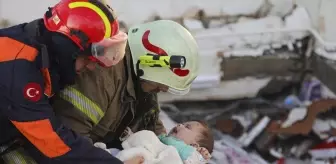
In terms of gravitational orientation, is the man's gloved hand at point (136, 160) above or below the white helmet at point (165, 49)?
below

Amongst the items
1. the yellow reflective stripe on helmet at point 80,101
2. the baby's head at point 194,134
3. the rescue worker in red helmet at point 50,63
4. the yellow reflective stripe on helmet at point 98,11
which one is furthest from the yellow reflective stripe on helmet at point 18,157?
the baby's head at point 194,134

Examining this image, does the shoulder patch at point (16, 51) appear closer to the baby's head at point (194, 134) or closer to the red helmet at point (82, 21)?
the red helmet at point (82, 21)

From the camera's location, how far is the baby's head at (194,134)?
258 cm

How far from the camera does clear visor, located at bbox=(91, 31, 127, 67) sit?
1.98 meters

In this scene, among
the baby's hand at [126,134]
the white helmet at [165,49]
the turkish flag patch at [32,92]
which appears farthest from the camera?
the baby's hand at [126,134]

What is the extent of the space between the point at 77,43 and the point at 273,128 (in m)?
2.25

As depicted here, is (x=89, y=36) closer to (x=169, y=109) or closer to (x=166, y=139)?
(x=166, y=139)

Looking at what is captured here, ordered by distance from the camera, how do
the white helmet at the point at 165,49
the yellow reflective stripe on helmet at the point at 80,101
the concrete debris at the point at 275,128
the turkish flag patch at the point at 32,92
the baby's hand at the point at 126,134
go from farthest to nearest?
the concrete debris at the point at 275,128 → the baby's hand at the point at 126,134 → the white helmet at the point at 165,49 → the yellow reflective stripe on helmet at the point at 80,101 → the turkish flag patch at the point at 32,92

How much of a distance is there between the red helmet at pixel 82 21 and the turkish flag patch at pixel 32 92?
0.65ft

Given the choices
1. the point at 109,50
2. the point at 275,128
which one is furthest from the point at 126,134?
the point at 275,128

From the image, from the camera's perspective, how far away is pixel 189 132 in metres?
2.59

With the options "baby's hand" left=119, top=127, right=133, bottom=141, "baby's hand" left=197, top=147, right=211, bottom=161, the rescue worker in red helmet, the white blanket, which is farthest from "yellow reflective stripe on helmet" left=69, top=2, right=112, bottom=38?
"baby's hand" left=197, top=147, right=211, bottom=161

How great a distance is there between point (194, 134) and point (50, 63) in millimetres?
875

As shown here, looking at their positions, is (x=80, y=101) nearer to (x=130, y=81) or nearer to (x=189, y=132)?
(x=130, y=81)
